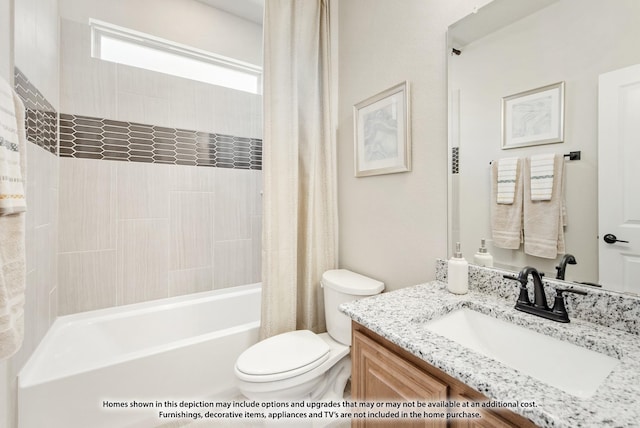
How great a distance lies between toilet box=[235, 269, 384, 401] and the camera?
47.7 inches

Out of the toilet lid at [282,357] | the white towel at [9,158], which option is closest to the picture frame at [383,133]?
the toilet lid at [282,357]

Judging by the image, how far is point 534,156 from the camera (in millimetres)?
955

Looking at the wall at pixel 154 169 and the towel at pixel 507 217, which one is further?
the wall at pixel 154 169

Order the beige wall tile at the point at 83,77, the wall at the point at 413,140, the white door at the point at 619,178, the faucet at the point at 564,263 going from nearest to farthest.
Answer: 1. the white door at the point at 619,178
2. the faucet at the point at 564,263
3. the wall at the point at 413,140
4. the beige wall tile at the point at 83,77

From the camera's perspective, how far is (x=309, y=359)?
1.31 metres

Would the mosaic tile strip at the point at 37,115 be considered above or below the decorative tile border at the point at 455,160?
above

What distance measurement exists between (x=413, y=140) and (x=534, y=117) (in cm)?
51

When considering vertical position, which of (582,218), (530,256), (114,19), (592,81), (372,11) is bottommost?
(530,256)

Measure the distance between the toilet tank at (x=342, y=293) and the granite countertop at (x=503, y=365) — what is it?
38cm

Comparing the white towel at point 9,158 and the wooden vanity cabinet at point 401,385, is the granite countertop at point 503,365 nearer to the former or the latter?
the wooden vanity cabinet at point 401,385

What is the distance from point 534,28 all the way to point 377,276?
1.31 metres

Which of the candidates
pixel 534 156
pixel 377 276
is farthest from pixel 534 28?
pixel 377 276

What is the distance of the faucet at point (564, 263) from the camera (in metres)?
0.88

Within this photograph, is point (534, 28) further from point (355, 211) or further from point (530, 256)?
point (355, 211)
